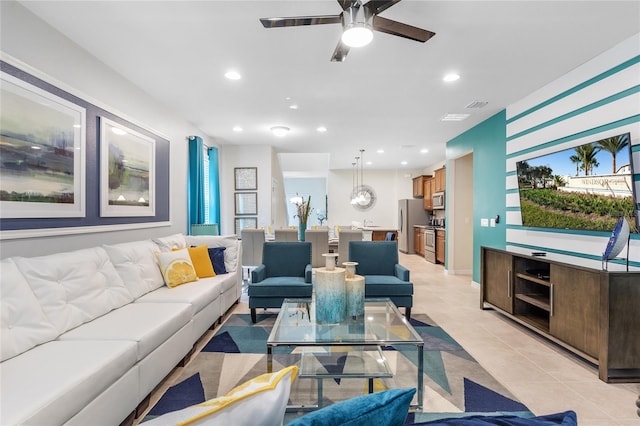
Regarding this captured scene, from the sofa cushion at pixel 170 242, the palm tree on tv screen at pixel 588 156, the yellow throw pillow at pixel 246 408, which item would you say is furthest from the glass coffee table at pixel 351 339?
the palm tree on tv screen at pixel 588 156

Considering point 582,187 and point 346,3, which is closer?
point 346,3

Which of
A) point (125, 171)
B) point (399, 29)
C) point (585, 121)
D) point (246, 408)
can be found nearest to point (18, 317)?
point (246, 408)

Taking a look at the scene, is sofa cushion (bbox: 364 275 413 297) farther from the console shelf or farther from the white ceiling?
the white ceiling

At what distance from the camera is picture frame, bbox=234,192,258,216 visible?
6.87 m

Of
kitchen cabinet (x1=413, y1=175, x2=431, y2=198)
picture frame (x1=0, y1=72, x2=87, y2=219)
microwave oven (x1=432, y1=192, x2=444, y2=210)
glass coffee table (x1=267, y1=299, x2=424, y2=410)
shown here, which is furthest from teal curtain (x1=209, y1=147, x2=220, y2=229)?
kitchen cabinet (x1=413, y1=175, x2=431, y2=198)

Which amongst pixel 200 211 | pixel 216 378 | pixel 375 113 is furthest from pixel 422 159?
pixel 216 378

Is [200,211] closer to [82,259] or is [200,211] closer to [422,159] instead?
[82,259]

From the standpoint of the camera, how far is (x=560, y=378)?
7.94ft

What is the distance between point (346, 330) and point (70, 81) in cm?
306

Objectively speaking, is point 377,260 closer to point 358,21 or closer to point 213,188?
point 358,21

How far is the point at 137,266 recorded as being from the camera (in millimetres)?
2959

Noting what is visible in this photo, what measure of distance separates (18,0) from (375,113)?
380cm

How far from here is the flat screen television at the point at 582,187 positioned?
8.47 feet

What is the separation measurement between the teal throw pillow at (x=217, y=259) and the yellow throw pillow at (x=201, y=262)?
3.6 inches
